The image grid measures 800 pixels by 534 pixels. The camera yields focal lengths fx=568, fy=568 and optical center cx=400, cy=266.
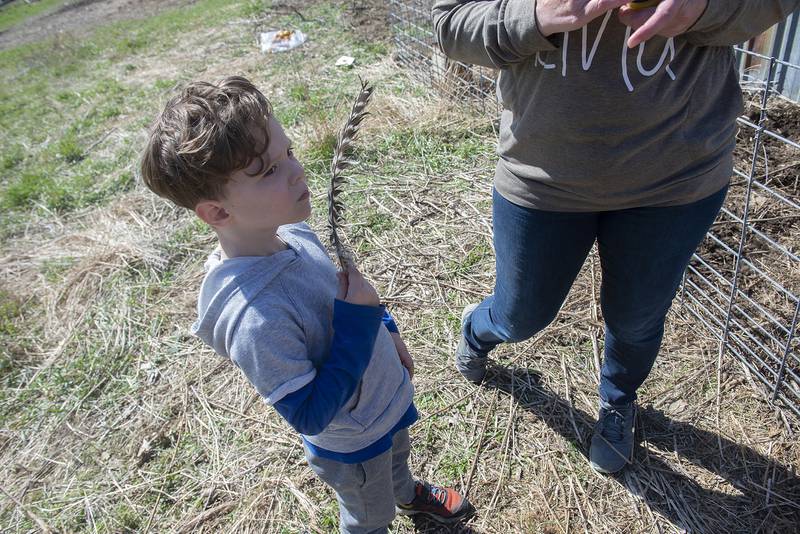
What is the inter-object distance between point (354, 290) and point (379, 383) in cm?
36

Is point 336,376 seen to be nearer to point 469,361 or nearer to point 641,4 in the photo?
point 641,4

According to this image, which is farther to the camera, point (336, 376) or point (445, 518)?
point (445, 518)

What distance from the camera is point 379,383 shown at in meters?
1.51

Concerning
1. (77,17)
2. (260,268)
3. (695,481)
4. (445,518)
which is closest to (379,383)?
(260,268)

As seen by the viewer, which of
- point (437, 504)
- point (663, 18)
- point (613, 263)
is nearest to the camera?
point (663, 18)

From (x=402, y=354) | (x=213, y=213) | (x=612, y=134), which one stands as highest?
(x=612, y=134)

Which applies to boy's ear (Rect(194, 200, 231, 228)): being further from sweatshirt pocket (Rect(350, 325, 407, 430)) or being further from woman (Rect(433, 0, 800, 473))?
woman (Rect(433, 0, 800, 473))

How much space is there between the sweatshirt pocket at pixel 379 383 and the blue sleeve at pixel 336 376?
20 centimetres

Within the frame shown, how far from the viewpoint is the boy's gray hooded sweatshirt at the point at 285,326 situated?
1.21 m

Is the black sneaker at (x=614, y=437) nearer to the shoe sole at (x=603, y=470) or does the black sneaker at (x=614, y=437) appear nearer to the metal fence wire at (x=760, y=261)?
the shoe sole at (x=603, y=470)

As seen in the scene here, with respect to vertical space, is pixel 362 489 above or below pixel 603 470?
above

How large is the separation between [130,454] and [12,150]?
17.9 feet

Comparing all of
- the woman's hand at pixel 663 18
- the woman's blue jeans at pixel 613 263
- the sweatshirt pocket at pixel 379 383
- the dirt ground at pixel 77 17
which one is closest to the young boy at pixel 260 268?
the sweatshirt pocket at pixel 379 383

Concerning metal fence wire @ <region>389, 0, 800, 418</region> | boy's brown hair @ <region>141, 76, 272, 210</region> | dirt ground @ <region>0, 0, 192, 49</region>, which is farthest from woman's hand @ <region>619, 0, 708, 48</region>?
dirt ground @ <region>0, 0, 192, 49</region>
